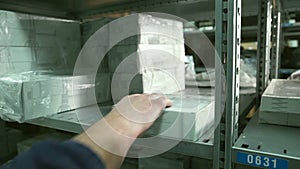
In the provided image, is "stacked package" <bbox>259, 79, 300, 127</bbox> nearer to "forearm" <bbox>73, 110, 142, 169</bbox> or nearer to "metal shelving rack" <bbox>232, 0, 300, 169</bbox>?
"metal shelving rack" <bbox>232, 0, 300, 169</bbox>

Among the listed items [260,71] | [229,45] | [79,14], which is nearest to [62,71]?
[79,14]

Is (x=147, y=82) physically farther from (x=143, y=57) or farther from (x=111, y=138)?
(x=111, y=138)

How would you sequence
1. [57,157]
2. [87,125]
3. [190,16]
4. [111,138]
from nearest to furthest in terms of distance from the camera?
[57,157] → [111,138] → [87,125] → [190,16]

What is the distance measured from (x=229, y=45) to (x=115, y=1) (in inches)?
28.8

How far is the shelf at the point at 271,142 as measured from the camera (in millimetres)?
435

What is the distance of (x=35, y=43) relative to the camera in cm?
79

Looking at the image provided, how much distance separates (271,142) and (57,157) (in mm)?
475

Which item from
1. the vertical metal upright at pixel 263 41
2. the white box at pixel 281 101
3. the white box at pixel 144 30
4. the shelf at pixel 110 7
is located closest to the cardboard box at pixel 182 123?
the white box at pixel 281 101

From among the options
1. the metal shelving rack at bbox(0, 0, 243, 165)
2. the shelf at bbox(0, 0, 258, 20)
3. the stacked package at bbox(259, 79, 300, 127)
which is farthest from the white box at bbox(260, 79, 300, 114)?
the shelf at bbox(0, 0, 258, 20)

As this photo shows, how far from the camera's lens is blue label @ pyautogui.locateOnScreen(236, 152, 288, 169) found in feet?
1.40

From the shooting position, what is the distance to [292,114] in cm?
61

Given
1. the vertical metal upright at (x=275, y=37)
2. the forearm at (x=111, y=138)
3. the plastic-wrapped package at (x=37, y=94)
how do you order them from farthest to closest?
1. the vertical metal upright at (x=275, y=37)
2. the plastic-wrapped package at (x=37, y=94)
3. the forearm at (x=111, y=138)

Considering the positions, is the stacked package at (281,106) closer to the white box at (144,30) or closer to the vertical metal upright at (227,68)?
the vertical metal upright at (227,68)

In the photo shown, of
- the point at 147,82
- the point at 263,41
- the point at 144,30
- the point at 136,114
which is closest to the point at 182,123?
the point at 136,114
